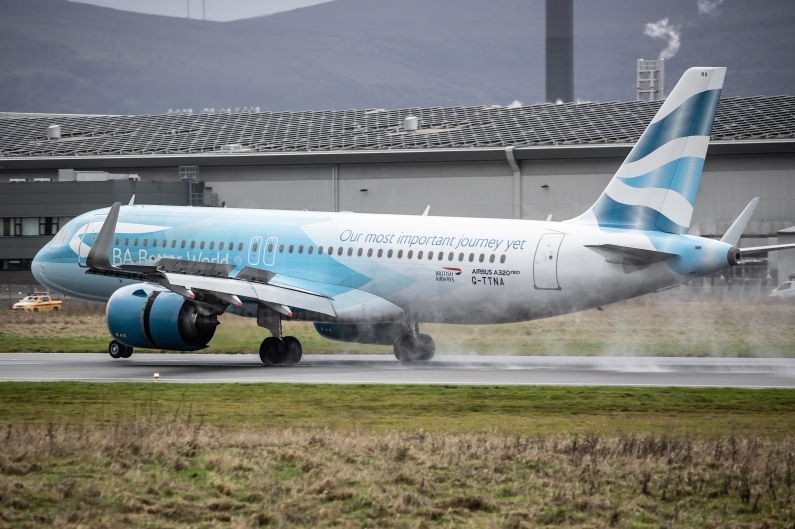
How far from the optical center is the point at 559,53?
130625 mm

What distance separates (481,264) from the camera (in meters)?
31.5

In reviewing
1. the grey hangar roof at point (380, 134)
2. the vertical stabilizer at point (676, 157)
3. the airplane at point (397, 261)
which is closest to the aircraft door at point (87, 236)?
the airplane at point (397, 261)

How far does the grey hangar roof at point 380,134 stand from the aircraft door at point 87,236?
31.3 meters

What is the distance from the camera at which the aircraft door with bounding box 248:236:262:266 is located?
1358 inches

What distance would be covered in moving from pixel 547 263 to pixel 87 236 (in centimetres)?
1564

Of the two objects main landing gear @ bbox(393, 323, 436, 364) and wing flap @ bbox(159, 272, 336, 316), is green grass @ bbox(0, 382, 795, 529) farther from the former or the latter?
main landing gear @ bbox(393, 323, 436, 364)

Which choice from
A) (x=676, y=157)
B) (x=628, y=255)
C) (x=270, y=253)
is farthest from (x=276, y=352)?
(x=676, y=157)

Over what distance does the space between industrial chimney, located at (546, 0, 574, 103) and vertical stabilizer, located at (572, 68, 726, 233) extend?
10291cm

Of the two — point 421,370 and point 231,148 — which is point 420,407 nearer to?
point 421,370

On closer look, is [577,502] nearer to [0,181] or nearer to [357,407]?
[357,407]

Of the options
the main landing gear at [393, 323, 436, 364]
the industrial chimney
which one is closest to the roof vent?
the main landing gear at [393, 323, 436, 364]

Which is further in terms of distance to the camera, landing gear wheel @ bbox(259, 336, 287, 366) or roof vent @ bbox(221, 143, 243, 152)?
roof vent @ bbox(221, 143, 243, 152)

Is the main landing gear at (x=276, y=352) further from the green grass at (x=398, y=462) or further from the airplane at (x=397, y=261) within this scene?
the green grass at (x=398, y=462)

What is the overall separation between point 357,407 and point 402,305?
960cm
